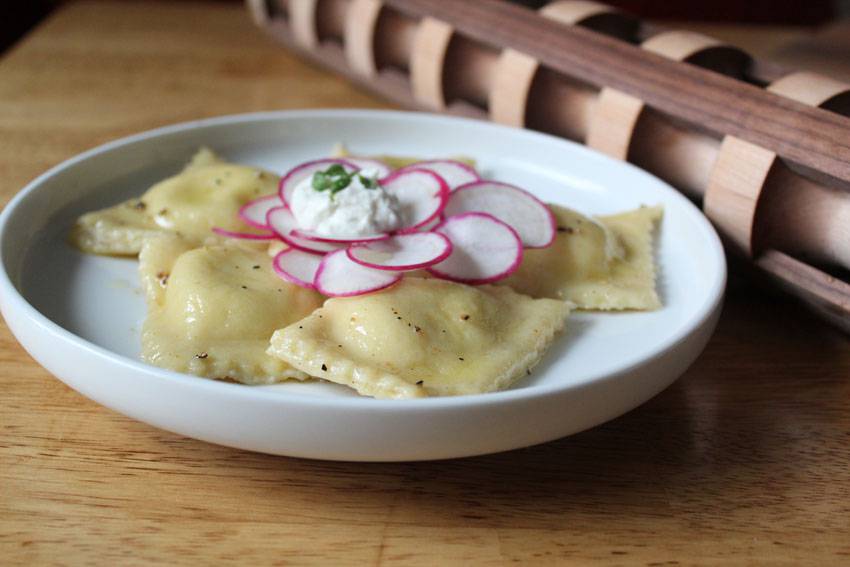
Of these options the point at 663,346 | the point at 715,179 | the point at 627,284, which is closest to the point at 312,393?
the point at 663,346

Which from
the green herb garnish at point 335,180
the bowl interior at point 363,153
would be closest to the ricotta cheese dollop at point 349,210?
the green herb garnish at point 335,180

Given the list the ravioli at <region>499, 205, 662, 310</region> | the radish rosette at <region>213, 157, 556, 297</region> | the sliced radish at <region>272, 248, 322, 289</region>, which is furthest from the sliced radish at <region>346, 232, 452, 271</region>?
the ravioli at <region>499, 205, 662, 310</region>

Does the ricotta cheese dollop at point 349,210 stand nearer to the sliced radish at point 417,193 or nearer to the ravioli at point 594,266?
the sliced radish at point 417,193

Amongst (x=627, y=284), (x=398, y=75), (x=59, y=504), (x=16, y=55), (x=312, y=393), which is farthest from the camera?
(x=16, y=55)

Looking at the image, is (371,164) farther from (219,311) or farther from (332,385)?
(332,385)

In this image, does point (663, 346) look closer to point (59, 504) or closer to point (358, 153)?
point (59, 504)

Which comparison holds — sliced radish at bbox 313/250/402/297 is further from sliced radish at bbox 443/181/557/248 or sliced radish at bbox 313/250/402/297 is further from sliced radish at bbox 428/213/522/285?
sliced radish at bbox 443/181/557/248
